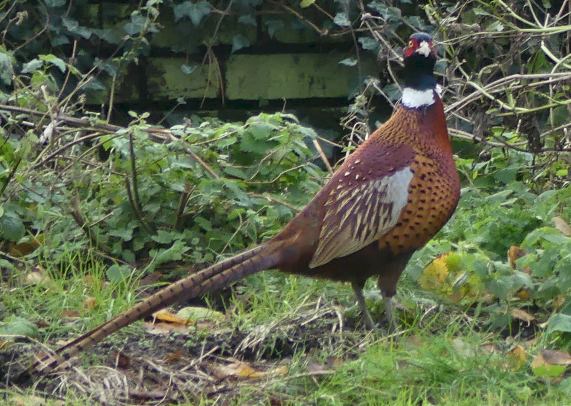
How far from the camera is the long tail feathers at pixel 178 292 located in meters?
4.12

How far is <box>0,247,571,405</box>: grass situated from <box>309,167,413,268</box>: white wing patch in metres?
0.28

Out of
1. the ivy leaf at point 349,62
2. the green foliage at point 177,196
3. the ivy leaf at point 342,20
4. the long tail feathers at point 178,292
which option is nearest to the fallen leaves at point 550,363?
the long tail feathers at point 178,292

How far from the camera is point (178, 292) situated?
4305 mm

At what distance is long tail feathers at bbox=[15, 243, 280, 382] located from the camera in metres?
4.12

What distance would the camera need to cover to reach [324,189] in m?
4.71

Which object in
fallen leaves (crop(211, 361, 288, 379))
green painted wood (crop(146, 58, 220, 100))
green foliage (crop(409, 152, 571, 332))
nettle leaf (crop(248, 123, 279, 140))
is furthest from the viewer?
green painted wood (crop(146, 58, 220, 100))

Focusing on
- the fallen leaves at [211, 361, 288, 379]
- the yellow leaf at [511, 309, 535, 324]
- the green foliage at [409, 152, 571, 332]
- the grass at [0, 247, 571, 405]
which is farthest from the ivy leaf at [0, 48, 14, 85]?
the yellow leaf at [511, 309, 535, 324]

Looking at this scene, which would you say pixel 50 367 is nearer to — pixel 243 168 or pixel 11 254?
pixel 11 254

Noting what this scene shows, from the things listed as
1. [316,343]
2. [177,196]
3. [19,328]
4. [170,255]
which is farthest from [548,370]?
[177,196]

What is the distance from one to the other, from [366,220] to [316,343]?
0.45 metres

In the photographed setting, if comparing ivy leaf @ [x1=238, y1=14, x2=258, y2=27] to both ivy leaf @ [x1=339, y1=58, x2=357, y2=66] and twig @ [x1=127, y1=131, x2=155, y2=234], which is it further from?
twig @ [x1=127, y1=131, x2=155, y2=234]

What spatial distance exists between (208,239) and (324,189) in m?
0.85

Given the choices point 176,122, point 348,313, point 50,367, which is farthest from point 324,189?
point 176,122

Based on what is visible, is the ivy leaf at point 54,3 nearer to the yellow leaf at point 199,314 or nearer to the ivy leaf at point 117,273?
the ivy leaf at point 117,273
